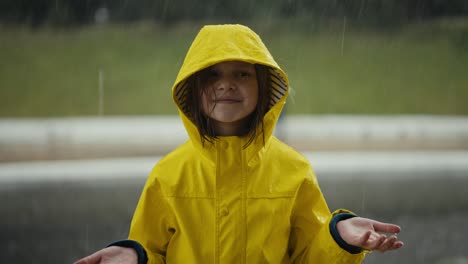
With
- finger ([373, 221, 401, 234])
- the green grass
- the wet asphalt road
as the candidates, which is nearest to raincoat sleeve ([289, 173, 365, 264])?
finger ([373, 221, 401, 234])

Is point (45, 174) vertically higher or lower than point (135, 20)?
lower

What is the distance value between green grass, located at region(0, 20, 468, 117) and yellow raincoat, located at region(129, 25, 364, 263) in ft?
15.0

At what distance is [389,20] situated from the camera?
17.6 ft

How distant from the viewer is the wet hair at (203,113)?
3.84 ft

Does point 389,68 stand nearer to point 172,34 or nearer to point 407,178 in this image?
point 172,34

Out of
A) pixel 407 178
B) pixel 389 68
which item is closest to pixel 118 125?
pixel 407 178

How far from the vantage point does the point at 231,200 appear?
1136 mm

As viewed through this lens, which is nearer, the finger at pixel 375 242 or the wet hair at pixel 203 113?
the finger at pixel 375 242

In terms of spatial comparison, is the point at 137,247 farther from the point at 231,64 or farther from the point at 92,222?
the point at 92,222

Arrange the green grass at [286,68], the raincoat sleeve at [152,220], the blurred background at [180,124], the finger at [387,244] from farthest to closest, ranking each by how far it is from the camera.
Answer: the green grass at [286,68], the blurred background at [180,124], the raincoat sleeve at [152,220], the finger at [387,244]

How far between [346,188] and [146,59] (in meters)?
4.40

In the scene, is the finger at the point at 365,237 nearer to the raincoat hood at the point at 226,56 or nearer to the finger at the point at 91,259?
the raincoat hood at the point at 226,56

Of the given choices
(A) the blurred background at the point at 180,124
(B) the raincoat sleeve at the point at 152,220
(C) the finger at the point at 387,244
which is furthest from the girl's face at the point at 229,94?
(A) the blurred background at the point at 180,124

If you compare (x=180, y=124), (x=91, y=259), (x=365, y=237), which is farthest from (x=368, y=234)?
(x=180, y=124)
